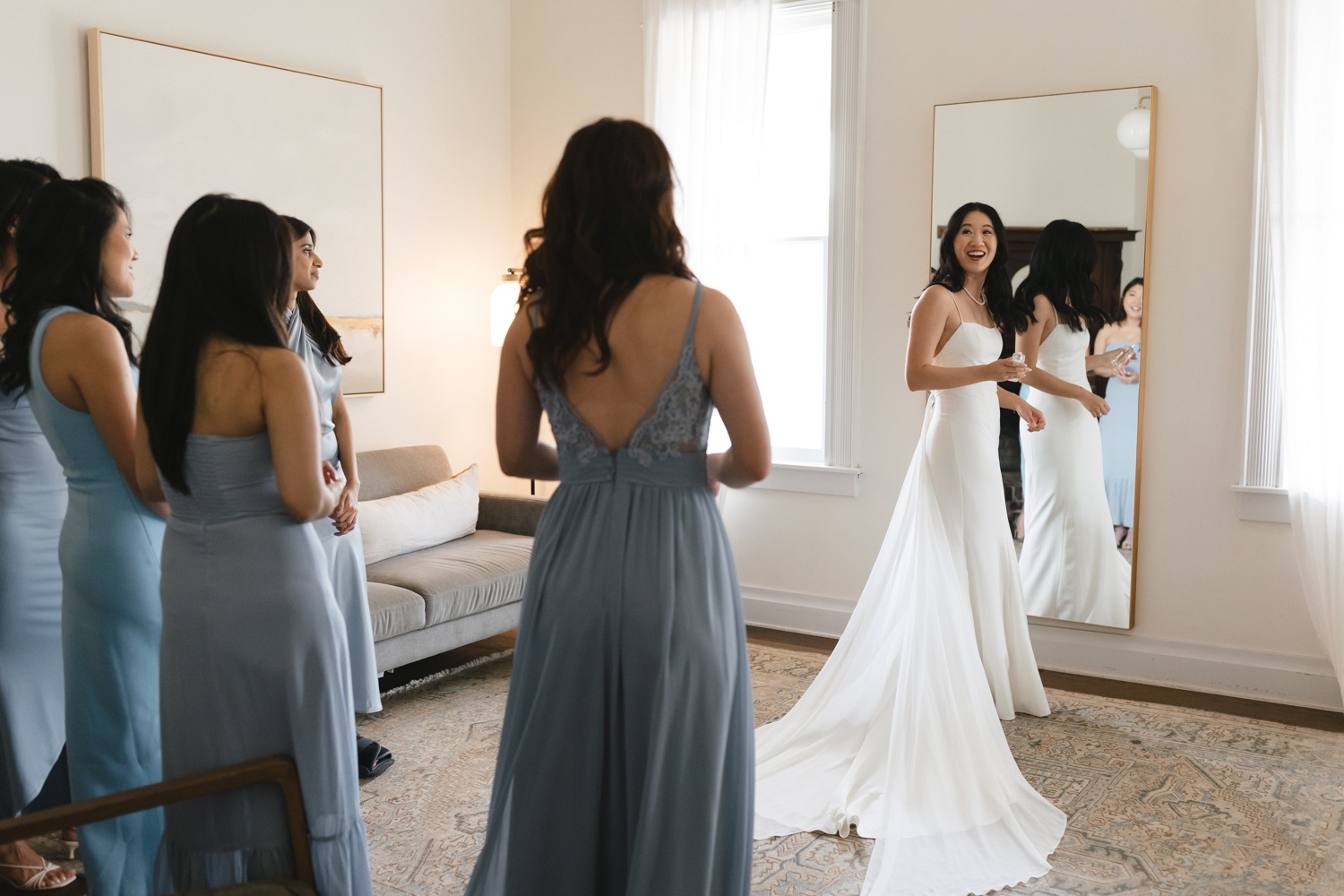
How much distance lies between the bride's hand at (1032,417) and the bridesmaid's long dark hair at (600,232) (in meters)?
2.86

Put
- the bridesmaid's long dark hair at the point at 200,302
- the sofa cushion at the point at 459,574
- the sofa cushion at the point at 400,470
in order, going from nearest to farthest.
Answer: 1. the bridesmaid's long dark hair at the point at 200,302
2. the sofa cushion at the point at 459,574
3. the sofa cushion at the point at 400,470

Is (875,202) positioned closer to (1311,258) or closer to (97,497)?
(1311,258)

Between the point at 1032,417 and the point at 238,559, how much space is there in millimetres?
3284

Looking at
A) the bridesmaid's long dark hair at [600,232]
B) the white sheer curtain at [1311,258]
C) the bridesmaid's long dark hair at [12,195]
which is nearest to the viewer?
the bridesmaid's long dark hair at [600,232]

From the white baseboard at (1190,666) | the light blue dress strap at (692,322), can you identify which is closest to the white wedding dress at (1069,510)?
the white baseboard at (1190,666)

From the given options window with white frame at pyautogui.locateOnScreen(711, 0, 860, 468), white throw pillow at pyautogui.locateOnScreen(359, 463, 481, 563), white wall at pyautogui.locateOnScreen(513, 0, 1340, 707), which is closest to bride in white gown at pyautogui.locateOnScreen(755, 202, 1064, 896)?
white wall at pyautogui.locateOnScreen(513, 0, 1340, 707)

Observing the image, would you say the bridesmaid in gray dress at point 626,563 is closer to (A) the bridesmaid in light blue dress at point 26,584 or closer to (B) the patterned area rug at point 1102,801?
(B) the patterned area rug at point 1102,801

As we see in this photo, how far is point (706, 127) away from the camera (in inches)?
198

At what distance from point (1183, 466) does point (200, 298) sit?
368cm

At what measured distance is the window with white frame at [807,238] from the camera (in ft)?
15.7

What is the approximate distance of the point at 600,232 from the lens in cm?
172

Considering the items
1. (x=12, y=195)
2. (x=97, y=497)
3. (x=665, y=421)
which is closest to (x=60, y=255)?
(x=12, y=195)

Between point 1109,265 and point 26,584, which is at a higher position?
point 1109,265

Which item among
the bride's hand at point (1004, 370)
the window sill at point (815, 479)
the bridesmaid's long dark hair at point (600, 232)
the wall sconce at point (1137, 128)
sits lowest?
the window sill at point (815, 479)
